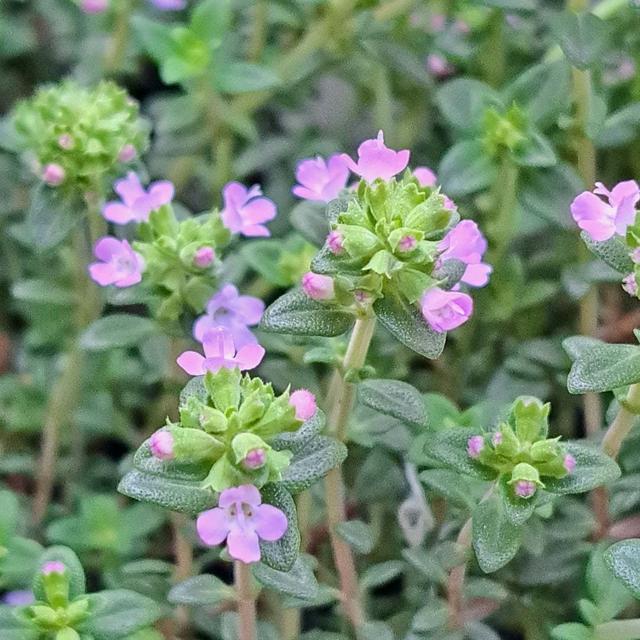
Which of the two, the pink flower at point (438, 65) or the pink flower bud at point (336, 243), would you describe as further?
the pink flower at point (438, 65)

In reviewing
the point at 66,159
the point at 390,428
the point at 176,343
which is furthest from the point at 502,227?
the point at 66,159

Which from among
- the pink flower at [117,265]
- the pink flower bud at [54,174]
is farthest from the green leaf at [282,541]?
the pink flower bud at [54,174]

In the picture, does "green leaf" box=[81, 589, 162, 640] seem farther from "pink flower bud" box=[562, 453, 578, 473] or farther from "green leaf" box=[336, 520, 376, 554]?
"pink flower bud" box=[562, 453, 578, 473]

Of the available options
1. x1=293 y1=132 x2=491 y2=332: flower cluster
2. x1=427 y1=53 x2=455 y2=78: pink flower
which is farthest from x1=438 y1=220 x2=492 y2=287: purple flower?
x1=427 y1=53 x2=455 y2=78: pink flower

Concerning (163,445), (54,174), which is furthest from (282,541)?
(54,174)

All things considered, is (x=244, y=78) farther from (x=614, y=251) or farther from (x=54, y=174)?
(x=614, y=251)

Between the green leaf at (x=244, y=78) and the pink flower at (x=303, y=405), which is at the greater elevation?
the green leaf at (x=244, y=78)

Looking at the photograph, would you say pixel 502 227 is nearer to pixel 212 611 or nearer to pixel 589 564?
pixel 589 564

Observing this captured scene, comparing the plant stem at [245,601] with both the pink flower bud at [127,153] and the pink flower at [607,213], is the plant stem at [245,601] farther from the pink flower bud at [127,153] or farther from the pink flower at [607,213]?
the pink flower bud at [127,153]
